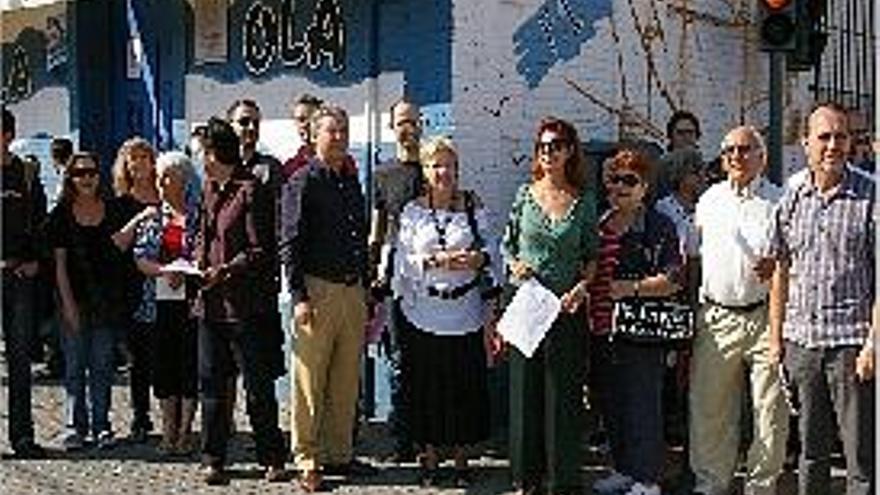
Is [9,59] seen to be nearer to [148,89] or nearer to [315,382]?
[148,89]

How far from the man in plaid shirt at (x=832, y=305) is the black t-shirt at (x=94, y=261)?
4251 mm

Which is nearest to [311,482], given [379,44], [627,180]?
[627,180]

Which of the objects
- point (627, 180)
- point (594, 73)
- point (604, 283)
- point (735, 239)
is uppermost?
point (594, 73)

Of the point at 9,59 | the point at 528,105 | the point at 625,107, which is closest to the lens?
the point at 528,105

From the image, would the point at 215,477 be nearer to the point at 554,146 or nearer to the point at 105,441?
the point at 105,441

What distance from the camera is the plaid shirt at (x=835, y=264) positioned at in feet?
20.7

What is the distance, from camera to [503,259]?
7.94 m

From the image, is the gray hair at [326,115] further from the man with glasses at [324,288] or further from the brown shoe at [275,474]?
the brown shoe at [275,474]

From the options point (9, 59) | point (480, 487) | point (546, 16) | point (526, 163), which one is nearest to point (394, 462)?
point (480, 487)

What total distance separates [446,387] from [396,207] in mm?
1146

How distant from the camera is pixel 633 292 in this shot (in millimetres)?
7402

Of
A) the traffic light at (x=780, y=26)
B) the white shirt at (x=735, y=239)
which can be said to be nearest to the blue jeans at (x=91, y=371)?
the white shirt at (x=735, y=239)

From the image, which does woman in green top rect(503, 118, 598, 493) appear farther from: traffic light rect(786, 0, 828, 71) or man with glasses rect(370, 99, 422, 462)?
traffic light rect(786, 0, 828, 71)

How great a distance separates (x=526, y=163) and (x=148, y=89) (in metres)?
3.94
